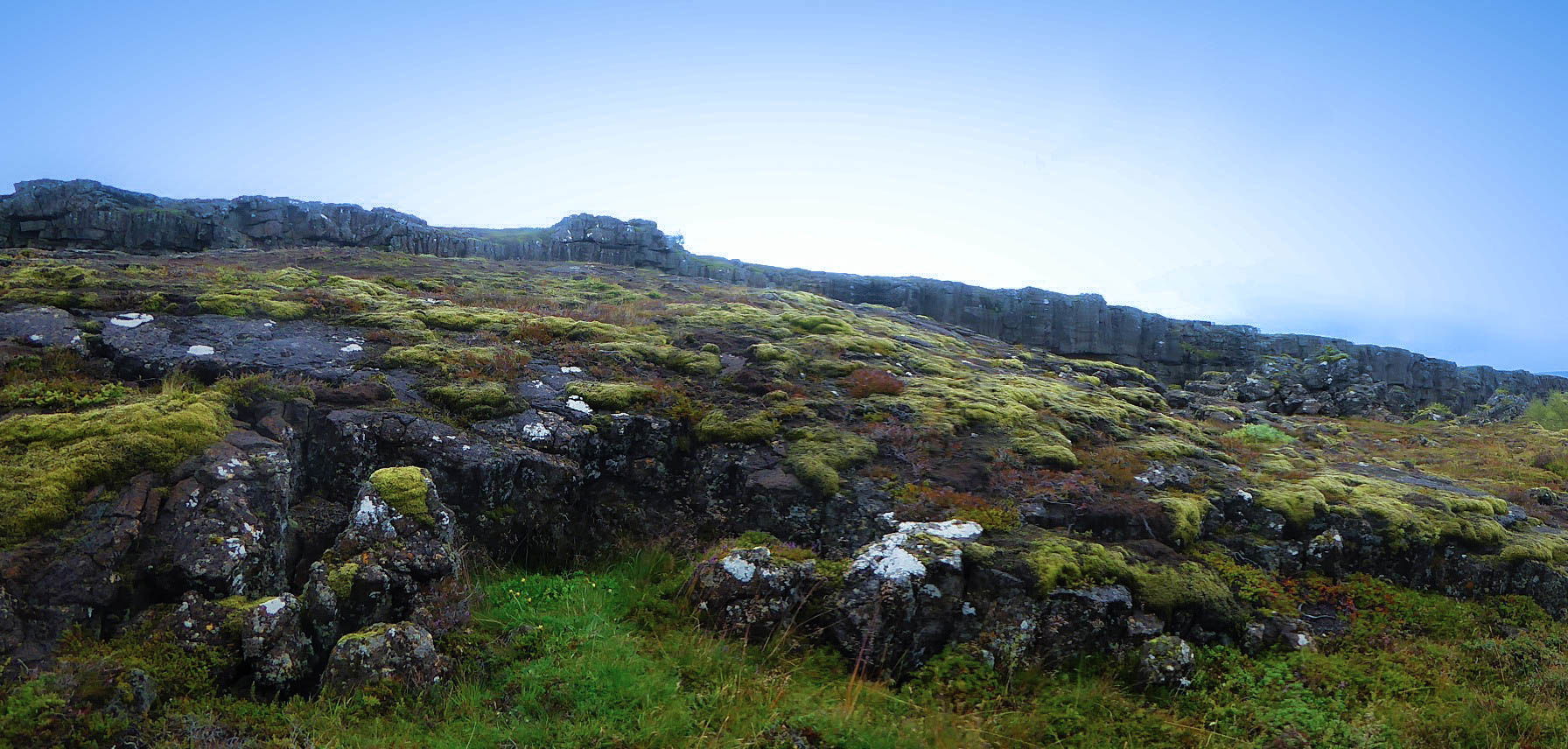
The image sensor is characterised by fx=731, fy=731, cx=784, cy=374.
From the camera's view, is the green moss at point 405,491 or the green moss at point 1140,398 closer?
the green moss at point 405,491

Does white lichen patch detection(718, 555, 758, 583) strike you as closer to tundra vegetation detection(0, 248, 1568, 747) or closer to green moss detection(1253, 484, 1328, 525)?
tundra vegetation detection(0, 248, 1568, 747)

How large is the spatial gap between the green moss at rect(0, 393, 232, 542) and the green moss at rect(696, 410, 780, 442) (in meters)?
6.48

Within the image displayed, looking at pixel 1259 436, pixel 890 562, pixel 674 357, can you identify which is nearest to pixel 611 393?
→ pixel 674 357

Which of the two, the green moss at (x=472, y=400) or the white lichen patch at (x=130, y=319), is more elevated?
the white lichen patch at (x=130, y=319)

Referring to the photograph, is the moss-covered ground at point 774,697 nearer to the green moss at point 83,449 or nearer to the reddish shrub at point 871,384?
the green moss at point 83,449

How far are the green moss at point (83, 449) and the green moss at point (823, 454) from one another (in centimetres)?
764

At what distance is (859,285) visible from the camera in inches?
1861

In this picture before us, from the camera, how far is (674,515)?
36.8ft

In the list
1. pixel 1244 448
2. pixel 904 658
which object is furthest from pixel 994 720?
pixel 1244 448

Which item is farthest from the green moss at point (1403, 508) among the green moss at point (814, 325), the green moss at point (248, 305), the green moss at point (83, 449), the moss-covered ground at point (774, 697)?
the green moss at point (248, 305)

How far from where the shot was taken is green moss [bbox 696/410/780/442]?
12.2m

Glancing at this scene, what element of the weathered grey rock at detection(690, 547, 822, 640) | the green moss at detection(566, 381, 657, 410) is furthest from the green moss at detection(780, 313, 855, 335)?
the weathered grey rock at detection(690, 547, 822, 640)

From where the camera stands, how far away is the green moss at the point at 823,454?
11.0m

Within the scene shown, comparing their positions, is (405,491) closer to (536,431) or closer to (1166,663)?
(536,431)
